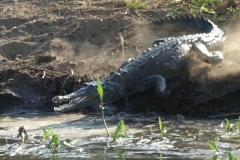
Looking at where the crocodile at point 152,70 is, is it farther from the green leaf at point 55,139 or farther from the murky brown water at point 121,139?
the green leaf at point 55,139

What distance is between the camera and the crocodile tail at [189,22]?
777 cm

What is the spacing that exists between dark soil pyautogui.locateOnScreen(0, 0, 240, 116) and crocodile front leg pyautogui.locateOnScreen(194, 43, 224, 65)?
9 centimetres

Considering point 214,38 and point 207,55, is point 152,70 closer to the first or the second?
point 207,55

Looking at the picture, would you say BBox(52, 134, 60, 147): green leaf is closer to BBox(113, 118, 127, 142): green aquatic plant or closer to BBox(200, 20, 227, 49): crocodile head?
BBox(113, 118, 127, 142): green aquatic plant

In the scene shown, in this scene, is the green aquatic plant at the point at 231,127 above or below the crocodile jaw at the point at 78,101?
below

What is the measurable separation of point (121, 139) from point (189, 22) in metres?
2.76

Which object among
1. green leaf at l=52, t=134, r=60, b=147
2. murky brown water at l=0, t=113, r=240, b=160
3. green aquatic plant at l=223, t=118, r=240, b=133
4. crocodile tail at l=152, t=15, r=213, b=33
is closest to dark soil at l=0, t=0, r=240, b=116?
crocodile tail at l=152, t=15, r=213, b=33

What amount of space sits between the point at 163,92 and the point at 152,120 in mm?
422

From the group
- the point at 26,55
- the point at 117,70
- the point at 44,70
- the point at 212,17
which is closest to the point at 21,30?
the point at 26,55

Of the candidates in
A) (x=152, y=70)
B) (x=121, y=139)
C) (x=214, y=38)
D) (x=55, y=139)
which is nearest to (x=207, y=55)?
(x=214, y=38)

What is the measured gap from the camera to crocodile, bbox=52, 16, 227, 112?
670 cm

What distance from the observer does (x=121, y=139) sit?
5.54 m

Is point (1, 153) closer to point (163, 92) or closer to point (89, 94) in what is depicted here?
point (89, 94)

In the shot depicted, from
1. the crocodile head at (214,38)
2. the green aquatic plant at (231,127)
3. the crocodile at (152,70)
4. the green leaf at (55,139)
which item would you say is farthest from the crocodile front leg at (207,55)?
the green leaf at (55,139)
